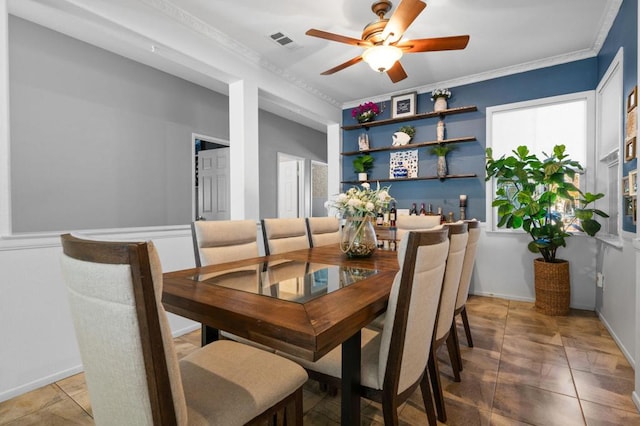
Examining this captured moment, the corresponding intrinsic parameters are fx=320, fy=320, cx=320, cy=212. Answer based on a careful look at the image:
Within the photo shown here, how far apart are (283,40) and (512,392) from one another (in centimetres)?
341

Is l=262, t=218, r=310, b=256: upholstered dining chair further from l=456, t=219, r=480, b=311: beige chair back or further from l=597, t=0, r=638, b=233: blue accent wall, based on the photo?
l=597, t=0, r=638, b=233: blue accent wall

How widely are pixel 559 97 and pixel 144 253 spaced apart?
173 inches

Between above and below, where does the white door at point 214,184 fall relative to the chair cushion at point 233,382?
above

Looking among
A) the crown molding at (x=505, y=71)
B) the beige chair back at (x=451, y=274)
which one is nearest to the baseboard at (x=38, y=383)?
the beige chair back at (x=451, y=274)

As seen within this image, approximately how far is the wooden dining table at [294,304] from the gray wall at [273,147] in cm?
358

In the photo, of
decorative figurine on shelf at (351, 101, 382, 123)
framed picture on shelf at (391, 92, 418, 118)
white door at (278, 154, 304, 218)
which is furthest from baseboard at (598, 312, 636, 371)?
white door at (278, 154, 304, 218)

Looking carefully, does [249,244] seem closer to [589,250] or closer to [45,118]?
[45,118]

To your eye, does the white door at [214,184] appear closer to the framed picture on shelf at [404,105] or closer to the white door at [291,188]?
the white door at [291,188]

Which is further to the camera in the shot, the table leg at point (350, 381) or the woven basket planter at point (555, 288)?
the woven basket planter at point (555, 288)

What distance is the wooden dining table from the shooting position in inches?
36.4

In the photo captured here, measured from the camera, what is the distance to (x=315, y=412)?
174cm

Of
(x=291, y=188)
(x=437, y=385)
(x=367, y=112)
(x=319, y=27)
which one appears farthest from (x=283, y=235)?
(x=291, y=188)

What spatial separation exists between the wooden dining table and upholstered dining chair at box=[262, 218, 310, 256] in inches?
27.2

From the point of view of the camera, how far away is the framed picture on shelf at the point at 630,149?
2.27m
